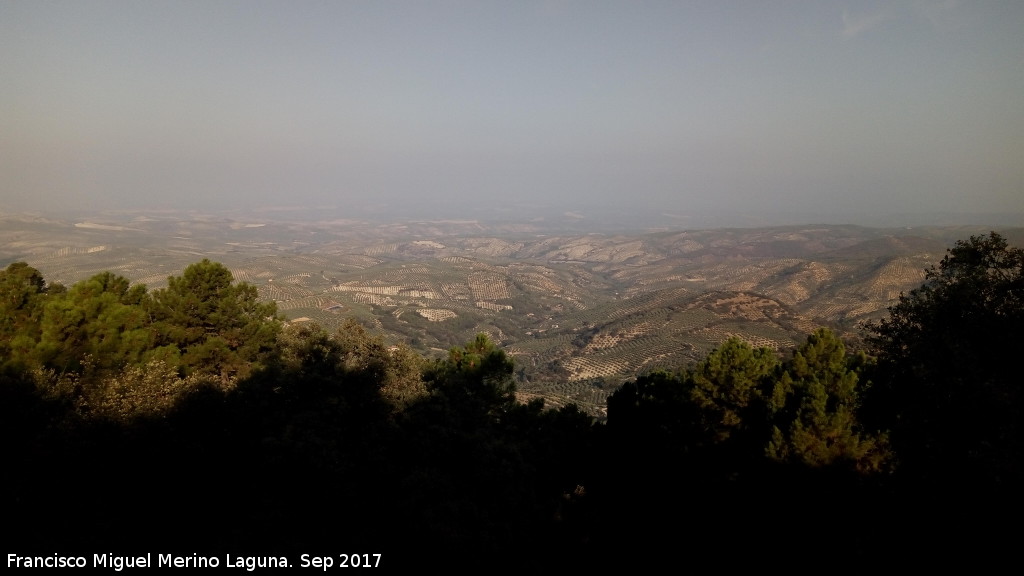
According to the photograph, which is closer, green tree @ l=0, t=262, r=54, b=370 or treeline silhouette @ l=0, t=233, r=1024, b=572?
treeline silhouette @ l=0, t=233, r=1024, b=572

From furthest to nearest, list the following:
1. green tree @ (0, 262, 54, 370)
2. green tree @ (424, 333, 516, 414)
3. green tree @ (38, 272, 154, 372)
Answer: green tree @ (424, 333, 516, 414) → green tree @ (0, 262, 54, 370) → green tree @ (38, 272, 154, 372)

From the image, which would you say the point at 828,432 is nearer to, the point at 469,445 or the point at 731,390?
the point at 731,390

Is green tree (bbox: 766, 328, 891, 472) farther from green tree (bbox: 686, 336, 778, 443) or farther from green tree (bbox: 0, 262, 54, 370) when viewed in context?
green tree (bbox: 0, 262, 54, 370)

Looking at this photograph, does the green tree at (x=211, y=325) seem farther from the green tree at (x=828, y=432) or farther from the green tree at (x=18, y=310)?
the green tree at (x=828, y=432)

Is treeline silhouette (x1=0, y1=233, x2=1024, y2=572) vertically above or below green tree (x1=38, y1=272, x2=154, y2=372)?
below

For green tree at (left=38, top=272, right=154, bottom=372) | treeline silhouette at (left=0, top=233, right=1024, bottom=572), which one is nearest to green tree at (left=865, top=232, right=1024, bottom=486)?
treeline silhouette at (left=0, top=233, right=1024, bottom=572)
